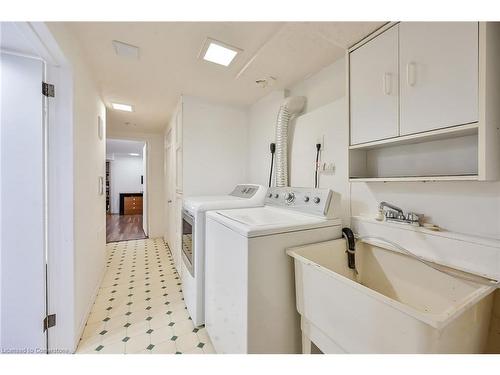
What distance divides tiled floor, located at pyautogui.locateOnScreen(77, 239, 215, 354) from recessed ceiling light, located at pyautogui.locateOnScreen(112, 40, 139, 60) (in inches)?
87.5

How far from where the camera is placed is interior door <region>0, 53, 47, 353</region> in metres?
1.25

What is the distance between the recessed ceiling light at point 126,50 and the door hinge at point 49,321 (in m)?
1.96

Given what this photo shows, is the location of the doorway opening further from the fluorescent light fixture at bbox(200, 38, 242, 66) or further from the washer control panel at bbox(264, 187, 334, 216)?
the washer control panel at bbox(264, 187, 334, 216)

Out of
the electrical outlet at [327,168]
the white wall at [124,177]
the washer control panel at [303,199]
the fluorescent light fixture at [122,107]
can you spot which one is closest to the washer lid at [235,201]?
the washer control panel at [303,199]

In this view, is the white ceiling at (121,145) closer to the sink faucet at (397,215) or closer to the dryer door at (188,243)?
the dryer door at (188,243)

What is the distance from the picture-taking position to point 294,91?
2158 mm

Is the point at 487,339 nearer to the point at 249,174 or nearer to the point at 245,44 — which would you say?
the point at 245,44

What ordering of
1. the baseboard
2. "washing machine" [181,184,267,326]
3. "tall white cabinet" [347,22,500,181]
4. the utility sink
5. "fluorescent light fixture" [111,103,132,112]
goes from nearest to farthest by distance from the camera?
the utility sink, "tall white cabinet" [347,22,500,181], the baseboard, "washing machine" [181,184,267,326], "fluorescent light fixture" [111,103,132,112]

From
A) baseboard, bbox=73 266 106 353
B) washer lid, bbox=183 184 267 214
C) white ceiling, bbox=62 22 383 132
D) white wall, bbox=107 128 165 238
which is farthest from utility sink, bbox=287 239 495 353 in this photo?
white wall, bbox=107 128 165 238

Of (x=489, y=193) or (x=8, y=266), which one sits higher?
(x=489, y=193)

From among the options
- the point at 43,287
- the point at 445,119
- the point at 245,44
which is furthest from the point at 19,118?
the point at 445,119

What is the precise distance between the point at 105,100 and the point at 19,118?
1.58m

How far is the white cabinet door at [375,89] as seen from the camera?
1.12 meters

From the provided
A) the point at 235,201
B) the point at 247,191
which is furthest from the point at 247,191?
the point at 235,201
